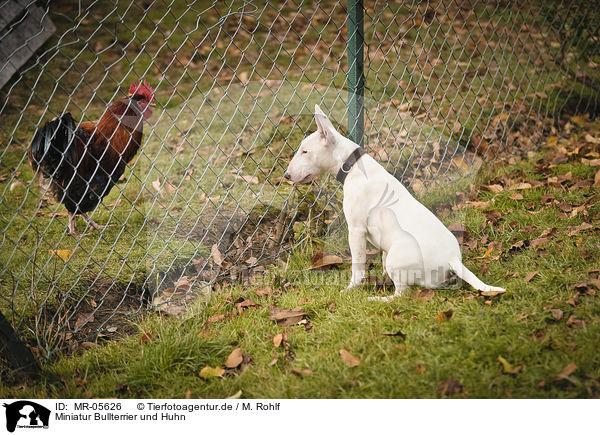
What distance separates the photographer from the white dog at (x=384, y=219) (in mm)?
2369

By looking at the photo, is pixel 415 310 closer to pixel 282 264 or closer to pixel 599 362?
pixel 599 362

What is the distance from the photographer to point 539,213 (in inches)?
126

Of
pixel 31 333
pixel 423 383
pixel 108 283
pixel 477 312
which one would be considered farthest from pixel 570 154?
pixel 31 333

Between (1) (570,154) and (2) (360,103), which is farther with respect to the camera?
(1) (570,154)

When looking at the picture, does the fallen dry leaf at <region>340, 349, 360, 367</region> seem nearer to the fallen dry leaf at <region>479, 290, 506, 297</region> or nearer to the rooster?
the fallen dry leaf at <region>479, 290, 506, 297</region>

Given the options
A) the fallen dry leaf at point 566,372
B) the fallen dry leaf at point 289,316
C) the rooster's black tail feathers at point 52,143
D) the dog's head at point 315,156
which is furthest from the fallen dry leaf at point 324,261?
the rooster's black tail feathers at point 52,143

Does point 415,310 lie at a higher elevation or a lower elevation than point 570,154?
lower

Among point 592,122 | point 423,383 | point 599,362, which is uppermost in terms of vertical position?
point 592,122

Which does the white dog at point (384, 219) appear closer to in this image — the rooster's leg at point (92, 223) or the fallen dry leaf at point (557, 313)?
the fallen dry leaf at point (557, 313)

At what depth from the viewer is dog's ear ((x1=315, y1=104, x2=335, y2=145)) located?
7.96ft
